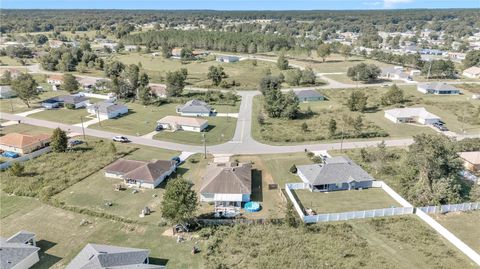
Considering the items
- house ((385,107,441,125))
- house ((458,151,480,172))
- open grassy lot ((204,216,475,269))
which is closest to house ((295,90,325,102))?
house ((385,107,441,125))

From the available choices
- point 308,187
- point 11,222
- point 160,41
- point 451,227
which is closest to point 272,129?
point 308,187

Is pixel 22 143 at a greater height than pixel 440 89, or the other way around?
pixel 440 89

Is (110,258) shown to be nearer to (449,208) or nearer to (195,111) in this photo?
(449,208)

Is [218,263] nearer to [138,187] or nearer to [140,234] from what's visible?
[140,234]

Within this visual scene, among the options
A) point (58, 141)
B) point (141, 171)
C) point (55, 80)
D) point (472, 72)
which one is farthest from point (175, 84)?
point (472, 72)

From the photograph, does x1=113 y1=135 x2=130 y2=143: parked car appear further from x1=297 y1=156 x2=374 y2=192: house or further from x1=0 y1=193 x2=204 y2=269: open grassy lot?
x1=297 y1=156 x2=374 y2=192: house

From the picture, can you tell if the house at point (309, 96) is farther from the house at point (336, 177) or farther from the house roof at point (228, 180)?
the house roof at point (228, 180)
